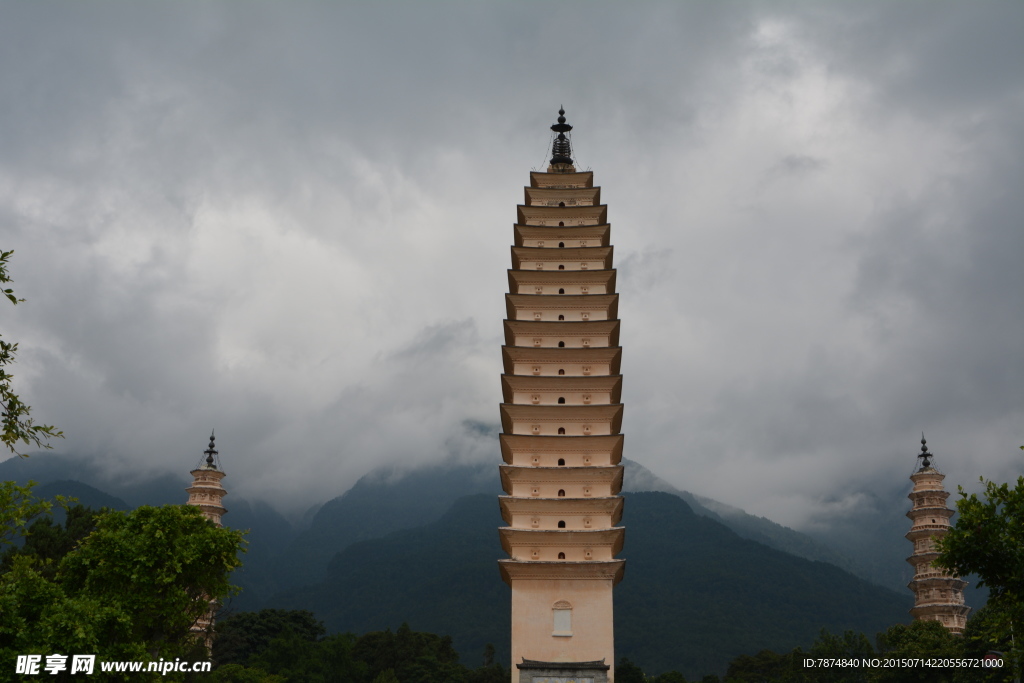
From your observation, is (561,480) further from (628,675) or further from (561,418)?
(628,675)

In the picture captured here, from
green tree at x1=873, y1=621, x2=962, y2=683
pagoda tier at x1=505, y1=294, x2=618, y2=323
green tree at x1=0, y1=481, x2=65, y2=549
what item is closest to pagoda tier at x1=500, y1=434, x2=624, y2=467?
pagoda tier at x1=505, y1=294, x2=618, y2=323

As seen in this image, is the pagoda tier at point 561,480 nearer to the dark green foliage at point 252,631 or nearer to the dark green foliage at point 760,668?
the dark green foliage at point 252,631

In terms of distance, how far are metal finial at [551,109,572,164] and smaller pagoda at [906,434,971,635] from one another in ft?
94.1

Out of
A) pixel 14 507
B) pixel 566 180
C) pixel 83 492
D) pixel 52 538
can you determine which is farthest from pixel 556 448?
pixel 83 492

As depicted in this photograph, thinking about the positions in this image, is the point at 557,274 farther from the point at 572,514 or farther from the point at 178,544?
the point at 178,544

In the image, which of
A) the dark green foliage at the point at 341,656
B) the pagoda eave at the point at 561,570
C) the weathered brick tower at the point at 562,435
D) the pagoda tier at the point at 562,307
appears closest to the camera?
the weathered brick tower at the point at 562,435

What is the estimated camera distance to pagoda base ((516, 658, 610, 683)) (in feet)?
97.0

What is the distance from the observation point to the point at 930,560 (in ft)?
160

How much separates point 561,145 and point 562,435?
18678mm

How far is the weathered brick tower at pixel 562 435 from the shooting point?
30844mm

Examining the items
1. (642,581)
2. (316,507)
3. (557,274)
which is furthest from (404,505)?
(557,274)

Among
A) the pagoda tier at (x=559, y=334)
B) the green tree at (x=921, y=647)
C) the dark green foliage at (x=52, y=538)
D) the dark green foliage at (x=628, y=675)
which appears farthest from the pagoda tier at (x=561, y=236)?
the dark green foliage at (x=628, y=675)

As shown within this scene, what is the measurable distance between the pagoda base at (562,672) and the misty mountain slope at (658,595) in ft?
185

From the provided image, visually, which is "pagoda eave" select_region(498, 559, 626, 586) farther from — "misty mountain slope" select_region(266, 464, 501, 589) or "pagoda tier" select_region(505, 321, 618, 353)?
"misty mountain slope" select_region(266, 464, 501, 589)
